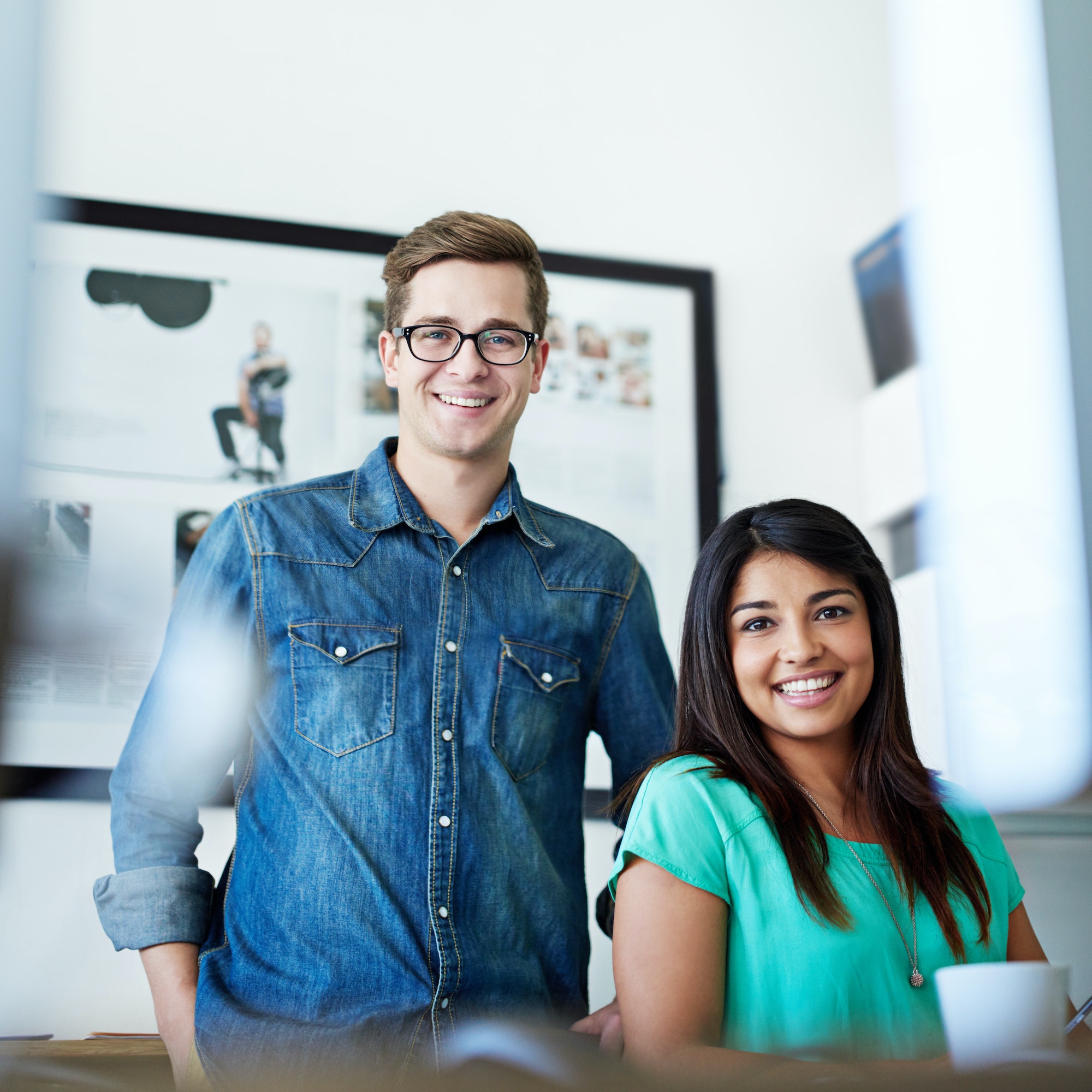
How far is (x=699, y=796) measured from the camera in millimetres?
788

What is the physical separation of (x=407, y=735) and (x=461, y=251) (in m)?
0.40

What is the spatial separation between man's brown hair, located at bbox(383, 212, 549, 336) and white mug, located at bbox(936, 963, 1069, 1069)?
67 cm

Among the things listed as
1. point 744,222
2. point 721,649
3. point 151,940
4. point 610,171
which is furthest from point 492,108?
point 151,940

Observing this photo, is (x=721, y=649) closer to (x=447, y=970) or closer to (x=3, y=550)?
(x=447, y=970)

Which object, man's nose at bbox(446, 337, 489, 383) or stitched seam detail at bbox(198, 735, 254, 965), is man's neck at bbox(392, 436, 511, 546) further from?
stitched seam detail at bbox(198, 735, 254, 965)

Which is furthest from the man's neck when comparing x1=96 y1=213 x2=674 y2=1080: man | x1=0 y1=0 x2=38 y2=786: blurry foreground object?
x1=0 y1=0 x2=38 y2=786: blurry foreground object

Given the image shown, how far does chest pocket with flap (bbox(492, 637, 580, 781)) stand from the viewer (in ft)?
3.12

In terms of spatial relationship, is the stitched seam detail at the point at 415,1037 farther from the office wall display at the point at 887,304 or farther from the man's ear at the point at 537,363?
the office wall display at the point at 887,304

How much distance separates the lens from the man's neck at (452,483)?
100 cm

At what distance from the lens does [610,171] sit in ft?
4.93

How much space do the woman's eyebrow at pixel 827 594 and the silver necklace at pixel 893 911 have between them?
0.13m

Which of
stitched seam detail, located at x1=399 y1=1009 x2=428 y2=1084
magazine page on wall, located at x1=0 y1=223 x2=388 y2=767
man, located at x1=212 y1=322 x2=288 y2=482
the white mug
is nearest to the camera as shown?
the white mug

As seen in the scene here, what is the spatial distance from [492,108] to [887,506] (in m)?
0.72

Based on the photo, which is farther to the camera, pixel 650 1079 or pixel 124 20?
pixel 124 20
